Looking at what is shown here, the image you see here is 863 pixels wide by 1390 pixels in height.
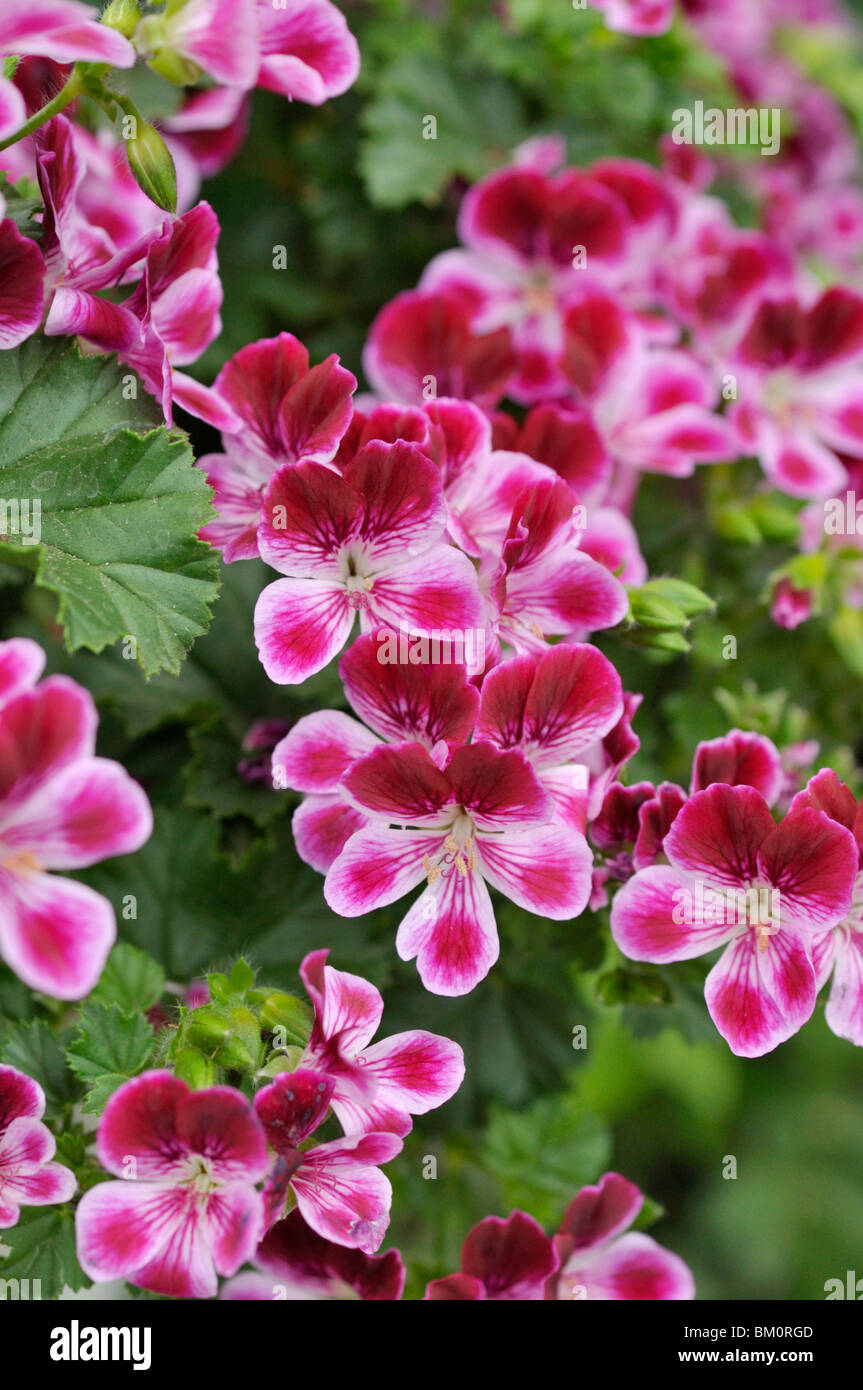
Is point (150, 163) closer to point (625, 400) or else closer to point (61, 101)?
point (61, 101)

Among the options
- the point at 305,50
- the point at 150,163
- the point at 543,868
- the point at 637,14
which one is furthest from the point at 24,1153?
the point at 637,14

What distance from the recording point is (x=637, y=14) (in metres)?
1.17

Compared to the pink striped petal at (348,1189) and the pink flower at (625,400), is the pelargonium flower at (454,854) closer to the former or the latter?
the pink striped petal at (348,1189)

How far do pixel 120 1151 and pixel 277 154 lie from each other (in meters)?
1.05

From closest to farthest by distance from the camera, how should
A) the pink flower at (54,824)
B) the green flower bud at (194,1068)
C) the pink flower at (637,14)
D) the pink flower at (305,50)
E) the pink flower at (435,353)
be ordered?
1. the pink flower at (54,824)
2. the green flower bud at (194,1068)
3. the pink flower at (305,50)
4. the pink flower at (435,353)
5. the pink flower at (637,14)

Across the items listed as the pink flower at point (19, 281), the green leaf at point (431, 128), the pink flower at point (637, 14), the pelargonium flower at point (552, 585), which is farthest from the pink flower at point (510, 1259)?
the pink flower at point (637, 14)

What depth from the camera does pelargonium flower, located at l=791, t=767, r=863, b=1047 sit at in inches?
28.3

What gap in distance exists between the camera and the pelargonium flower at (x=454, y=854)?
677 mm

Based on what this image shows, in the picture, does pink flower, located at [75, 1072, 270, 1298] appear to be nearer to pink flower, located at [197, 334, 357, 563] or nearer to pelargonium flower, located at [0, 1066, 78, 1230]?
pelargonium flower, located at [0, 1066, 78, 1230]

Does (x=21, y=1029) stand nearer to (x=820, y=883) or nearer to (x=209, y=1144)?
(x=209, y=1144)

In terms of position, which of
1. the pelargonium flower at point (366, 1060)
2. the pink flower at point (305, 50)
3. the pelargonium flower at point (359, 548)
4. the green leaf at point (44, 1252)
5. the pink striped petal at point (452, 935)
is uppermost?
the pink flower at point (305, 50)

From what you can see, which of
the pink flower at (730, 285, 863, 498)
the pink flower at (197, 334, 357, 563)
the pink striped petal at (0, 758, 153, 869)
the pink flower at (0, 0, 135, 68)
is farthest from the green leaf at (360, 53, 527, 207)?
the pink striped petal at (0, 758, 153, 869)

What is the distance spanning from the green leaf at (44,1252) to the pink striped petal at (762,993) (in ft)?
1.24

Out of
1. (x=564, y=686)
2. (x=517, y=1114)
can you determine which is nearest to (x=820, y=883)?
(x=564, y=686)
